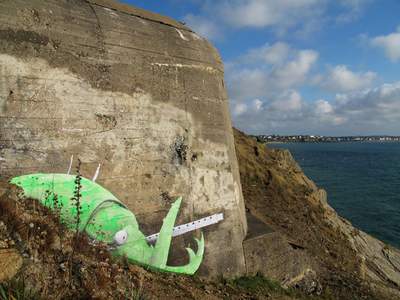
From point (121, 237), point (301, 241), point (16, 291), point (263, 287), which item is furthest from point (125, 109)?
point (301, 241)

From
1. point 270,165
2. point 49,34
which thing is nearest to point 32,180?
point 49,34

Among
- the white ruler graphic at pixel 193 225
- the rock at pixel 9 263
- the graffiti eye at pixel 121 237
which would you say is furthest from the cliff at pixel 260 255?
the white ruler graphic at pixel 193 225

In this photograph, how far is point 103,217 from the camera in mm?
5160

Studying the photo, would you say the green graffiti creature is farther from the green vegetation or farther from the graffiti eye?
the green vegetation

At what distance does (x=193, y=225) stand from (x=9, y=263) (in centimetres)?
355

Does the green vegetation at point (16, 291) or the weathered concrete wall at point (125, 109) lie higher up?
the weathered concrete wall at point (125, 109)

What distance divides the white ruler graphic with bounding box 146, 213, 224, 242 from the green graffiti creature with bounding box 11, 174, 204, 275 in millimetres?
81

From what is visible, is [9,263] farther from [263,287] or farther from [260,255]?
[260,255]

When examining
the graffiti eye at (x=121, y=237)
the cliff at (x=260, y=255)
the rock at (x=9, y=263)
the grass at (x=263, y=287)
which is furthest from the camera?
the grass at (x=263, y=287)

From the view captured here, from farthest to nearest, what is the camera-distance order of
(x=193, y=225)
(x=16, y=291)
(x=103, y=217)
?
(x=193, y=225) → (x=103, y=217) → (x=16, y=291)

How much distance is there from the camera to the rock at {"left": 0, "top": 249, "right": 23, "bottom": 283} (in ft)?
10.4

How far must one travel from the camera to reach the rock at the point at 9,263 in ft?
10.4

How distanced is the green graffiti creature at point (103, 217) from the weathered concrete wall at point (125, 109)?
0.55 ft

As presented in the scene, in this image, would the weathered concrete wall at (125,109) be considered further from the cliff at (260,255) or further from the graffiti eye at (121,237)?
the cliff at (260,255)
